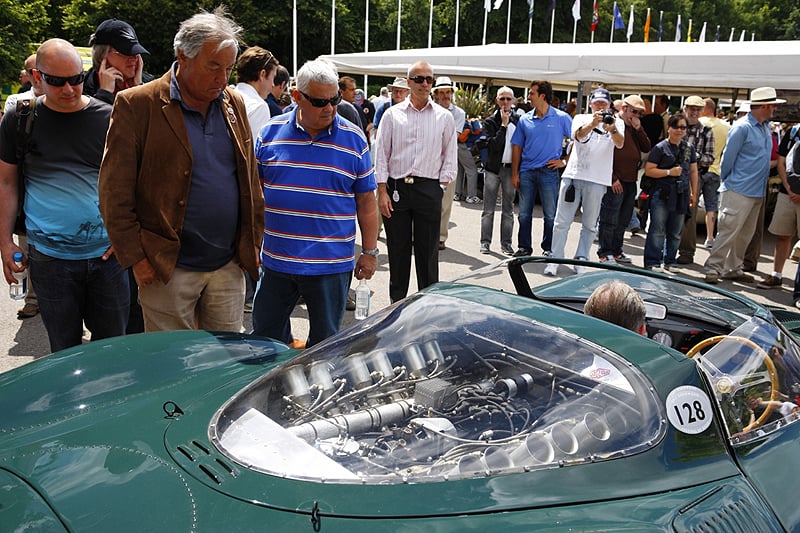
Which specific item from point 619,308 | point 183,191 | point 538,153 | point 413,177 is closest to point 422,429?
point 619,308

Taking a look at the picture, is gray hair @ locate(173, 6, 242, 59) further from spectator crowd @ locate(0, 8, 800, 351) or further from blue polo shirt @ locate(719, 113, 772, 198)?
blue polo shirt @ locate(719, 113, 772, 198)

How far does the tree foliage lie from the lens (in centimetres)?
2543

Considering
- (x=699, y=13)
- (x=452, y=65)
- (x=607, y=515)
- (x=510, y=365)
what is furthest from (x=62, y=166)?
(x=699, y=13)

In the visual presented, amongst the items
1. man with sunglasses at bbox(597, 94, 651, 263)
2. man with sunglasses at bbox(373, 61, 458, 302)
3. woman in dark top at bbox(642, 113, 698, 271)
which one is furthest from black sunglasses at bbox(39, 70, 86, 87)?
woman in dark top at bbox(642, 113, 698, 271)

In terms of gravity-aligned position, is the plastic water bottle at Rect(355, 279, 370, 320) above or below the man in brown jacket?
below

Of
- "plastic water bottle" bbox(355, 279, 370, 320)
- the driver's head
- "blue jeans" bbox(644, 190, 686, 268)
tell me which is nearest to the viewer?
the driver's head

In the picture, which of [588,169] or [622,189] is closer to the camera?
[588,169]

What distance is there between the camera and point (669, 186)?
806 centimetres

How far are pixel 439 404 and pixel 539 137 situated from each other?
6072 millimetres

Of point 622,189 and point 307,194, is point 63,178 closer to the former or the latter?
point 307,194

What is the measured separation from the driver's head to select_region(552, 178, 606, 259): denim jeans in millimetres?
4936

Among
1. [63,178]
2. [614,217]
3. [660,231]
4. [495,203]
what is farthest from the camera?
[495,203]

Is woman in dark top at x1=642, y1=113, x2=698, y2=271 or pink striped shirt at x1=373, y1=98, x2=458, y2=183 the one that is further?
woman in dark top at x1=642, y1=113, x2=698, y2=271

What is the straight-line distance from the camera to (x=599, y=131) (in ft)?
25.1
